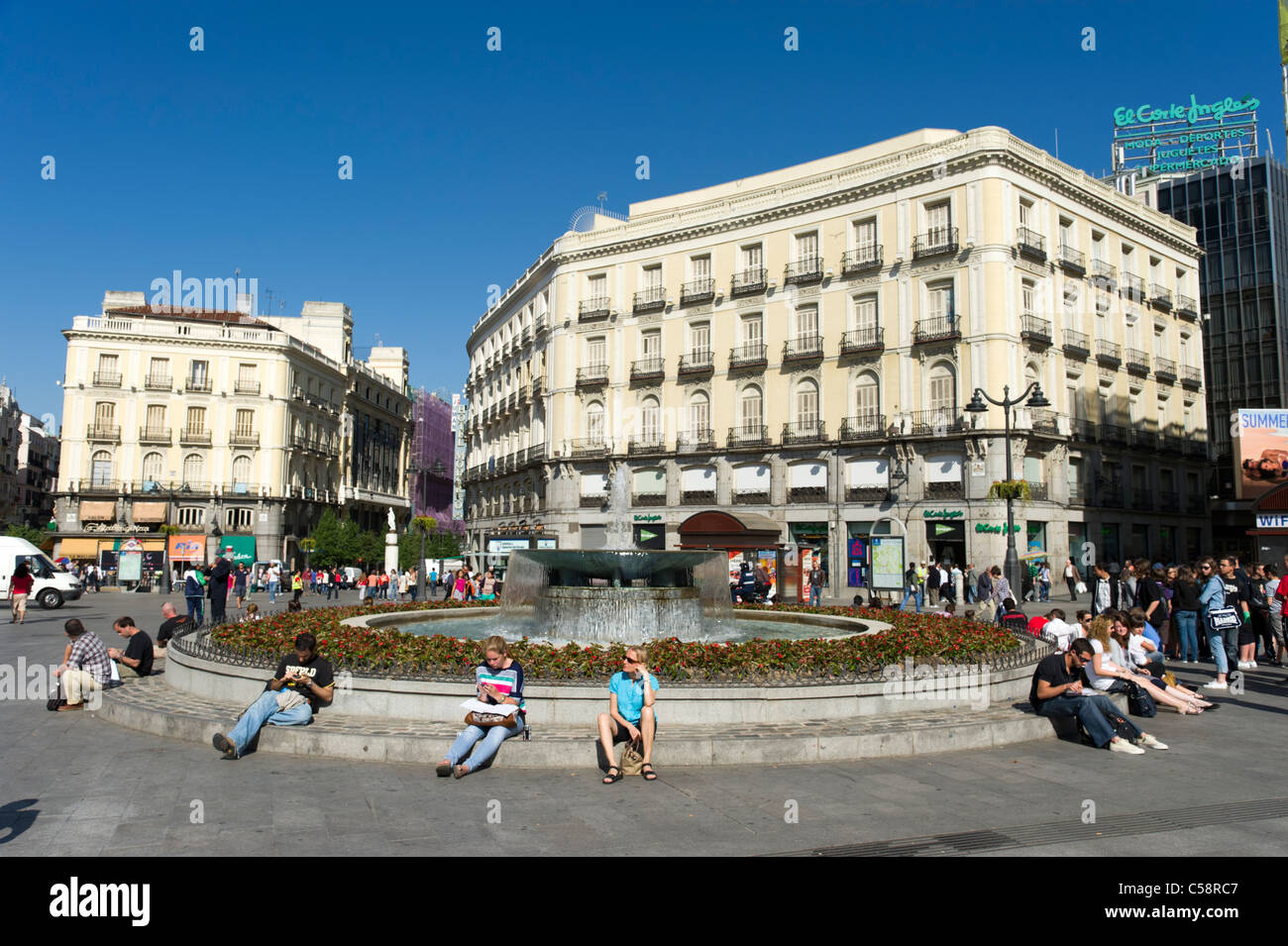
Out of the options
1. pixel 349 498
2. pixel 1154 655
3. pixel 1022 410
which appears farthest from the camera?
pixel 349 498

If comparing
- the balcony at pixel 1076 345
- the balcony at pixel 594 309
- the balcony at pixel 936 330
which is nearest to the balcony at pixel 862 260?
the balcony at pixel 936 330

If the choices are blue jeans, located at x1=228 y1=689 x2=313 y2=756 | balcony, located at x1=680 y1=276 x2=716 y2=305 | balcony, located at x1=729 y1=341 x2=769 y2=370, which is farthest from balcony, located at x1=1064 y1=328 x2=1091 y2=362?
blue jeans, located at x1=228 y1=689 x2=313 y2=756

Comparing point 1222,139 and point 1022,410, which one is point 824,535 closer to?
point 1022,410

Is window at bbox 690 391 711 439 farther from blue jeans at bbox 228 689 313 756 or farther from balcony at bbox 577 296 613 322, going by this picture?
blue jeans at bbox 228 689 313 756

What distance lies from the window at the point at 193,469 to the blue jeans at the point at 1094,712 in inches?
2353

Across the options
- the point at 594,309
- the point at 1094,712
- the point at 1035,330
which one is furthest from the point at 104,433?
the point at 1094,712

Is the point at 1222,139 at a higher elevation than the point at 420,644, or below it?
higher

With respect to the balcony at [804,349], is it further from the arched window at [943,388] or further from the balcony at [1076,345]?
the balcony at [1076,345]

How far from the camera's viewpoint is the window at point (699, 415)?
4350cm

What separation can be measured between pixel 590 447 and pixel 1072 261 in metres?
24.7

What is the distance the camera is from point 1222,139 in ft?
217

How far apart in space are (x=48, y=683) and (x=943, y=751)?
39.0 ft

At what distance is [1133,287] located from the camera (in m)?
43.3
